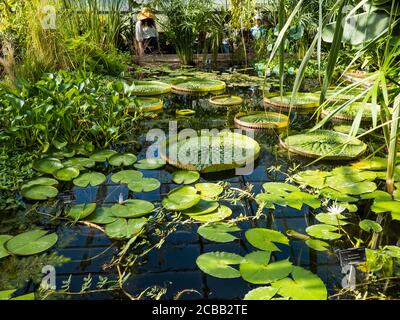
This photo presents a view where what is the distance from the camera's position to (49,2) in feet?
13.6

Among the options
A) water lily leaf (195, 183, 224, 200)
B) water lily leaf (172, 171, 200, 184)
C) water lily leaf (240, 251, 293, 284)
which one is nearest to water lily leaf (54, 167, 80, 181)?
water lily leaf (172, 171, 200, 184)

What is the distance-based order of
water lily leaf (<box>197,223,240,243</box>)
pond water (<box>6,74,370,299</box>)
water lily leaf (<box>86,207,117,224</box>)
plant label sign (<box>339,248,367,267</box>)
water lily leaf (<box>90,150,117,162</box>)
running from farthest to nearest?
water lily leaf (<box>90,150,117,162</box>), water lily leaf (<box>86,207,117,224</box>), water lily leaf (<box>197,223,240,243</box>), plant label sign (<box>339,248,367,267</box>), pond water (<box>6,74,370,299</box>)

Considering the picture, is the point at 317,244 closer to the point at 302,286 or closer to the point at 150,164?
the point at 302,286

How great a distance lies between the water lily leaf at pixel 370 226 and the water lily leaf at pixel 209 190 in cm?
71

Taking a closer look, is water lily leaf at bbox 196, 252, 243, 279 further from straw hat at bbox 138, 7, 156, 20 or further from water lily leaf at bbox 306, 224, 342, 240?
straw hat at bbox 138, 7, 156, 20

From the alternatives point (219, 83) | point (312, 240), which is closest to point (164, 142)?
point (312, 240)

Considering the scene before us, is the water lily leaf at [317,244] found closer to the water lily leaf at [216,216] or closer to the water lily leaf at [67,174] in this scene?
the water lily leaf at [216,216]

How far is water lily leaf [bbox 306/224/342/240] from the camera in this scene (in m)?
1.67

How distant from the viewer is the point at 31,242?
1.62 meters

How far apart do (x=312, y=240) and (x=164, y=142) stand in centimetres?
131

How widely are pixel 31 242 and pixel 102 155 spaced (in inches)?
38.5

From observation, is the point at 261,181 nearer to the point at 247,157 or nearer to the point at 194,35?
the point at 247,157

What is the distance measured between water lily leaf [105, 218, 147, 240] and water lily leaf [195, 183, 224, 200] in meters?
0.40

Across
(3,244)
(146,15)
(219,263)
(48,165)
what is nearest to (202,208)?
(219,263)
